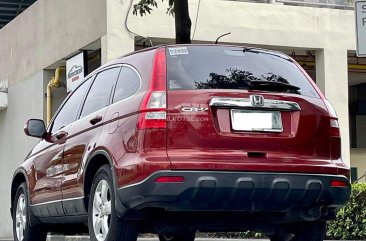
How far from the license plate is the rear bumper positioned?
1.26ft

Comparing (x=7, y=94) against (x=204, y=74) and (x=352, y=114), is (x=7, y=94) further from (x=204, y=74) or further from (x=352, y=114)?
(x=204, y=74)

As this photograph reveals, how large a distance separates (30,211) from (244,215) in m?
3.08

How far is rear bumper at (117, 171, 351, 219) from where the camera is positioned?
5.62m

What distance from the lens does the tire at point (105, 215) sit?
604 cm

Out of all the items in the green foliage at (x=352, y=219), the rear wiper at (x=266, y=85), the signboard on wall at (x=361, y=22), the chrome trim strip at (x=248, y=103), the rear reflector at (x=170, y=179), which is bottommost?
the green foliage at (x=352, y=219)

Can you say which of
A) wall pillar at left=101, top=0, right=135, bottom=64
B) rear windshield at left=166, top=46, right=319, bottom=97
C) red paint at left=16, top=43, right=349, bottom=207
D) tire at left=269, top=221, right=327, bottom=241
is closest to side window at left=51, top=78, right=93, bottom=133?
red paint at left=16, top=43, right=349, bottom=207

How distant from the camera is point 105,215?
636 cm

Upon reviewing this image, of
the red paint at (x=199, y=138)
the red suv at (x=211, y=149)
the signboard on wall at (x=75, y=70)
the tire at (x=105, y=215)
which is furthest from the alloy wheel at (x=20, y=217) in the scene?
the signboard on wall at (x=75, y=70)

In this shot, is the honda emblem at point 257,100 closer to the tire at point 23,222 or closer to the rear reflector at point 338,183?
the rear reflector at point 338,183

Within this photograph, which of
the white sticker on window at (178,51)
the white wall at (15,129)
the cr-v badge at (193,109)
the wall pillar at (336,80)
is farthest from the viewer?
the white wall at (15,129)

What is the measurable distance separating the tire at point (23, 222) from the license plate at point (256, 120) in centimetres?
334

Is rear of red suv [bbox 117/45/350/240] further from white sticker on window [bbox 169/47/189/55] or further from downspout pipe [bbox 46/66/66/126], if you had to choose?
downspout pipe [bbox 46/66/66/126]

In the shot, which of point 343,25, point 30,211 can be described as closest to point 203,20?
point 343,25

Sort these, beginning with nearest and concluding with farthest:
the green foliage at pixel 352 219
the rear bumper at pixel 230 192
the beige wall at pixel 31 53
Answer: the rear bumper at pixel 230 192 → the green foliage at pixel 352 219 → the beige wall at pixel 31 53
